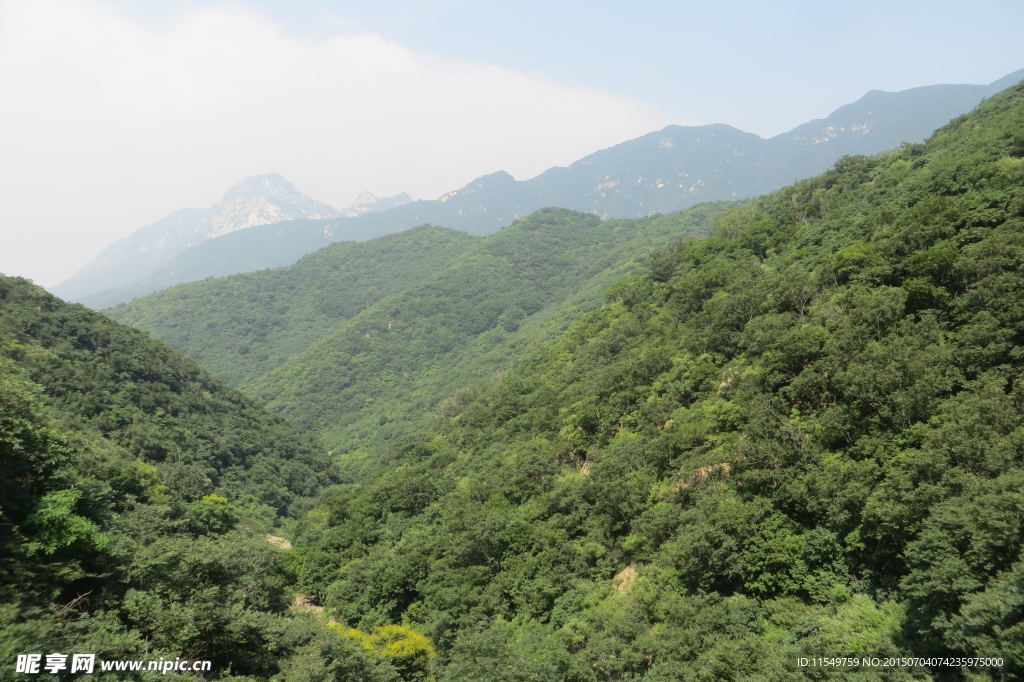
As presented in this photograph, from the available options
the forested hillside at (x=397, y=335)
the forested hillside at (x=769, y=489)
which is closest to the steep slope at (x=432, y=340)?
the forested hillside at (x=397, y=335)

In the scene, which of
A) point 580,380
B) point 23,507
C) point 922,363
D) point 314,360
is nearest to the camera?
point 23,507

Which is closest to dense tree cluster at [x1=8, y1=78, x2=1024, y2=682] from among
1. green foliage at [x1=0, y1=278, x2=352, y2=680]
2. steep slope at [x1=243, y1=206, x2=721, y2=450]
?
green foliage at [x1=0, y1=278, x2=352, y2=680]

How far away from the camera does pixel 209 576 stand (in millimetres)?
20625

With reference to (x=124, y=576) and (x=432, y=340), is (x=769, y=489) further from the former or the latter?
(x=432, y=340)

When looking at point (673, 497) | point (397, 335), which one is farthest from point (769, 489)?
point (397, 335)

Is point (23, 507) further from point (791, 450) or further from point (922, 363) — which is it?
point (922, 363)

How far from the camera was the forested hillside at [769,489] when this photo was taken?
17.0 meters

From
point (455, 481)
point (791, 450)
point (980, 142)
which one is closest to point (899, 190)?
point (980, 142)

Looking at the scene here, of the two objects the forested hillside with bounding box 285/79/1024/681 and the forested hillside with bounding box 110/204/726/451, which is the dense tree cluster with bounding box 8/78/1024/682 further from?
the forested hillside with bounding box 110/204/726/451

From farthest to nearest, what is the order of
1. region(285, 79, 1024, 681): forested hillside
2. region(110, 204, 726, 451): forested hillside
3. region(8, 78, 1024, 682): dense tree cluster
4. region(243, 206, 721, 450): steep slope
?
region(110, 204, 726, 451): forested hillside → region(243, 206, 721, 450): steep slope → region(285, 79, 1024, 681): forested hillside → region(8, 78, 1024, 682): dense tree cluster

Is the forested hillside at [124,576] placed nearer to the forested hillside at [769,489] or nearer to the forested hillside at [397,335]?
the forested hillside at [769,489]

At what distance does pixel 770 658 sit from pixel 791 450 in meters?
9.84

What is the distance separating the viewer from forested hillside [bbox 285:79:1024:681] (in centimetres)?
1700

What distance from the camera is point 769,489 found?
78.4ft
